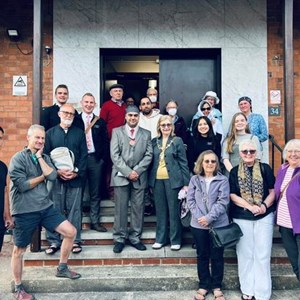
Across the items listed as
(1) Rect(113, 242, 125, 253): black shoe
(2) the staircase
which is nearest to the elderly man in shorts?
(2) the staircase

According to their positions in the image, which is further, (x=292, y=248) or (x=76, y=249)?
(x=76, y=249)

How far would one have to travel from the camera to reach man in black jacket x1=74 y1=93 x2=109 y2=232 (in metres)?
4.95

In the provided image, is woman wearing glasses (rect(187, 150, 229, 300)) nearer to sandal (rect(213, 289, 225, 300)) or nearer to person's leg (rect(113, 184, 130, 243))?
sandal (rect(213, 289, 225, 300))

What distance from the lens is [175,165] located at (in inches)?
183

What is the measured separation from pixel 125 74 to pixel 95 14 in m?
1.99

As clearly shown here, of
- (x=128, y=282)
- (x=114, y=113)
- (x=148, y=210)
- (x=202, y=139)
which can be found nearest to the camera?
(x=128, y=282)

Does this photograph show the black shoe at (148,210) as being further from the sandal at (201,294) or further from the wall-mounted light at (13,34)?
the wall-mounted light at (13,34)

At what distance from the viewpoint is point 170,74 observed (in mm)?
6586

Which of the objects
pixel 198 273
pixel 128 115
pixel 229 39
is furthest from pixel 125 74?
pixel 198 273

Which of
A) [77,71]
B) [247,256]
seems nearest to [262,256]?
[247,256]

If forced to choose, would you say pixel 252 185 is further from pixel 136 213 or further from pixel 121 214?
pixel 121 214

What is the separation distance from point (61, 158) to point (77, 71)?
2331 mm

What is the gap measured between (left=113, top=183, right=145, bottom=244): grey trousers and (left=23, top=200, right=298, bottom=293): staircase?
18 centimetres

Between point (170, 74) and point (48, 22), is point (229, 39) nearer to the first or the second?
point (170, 74)
